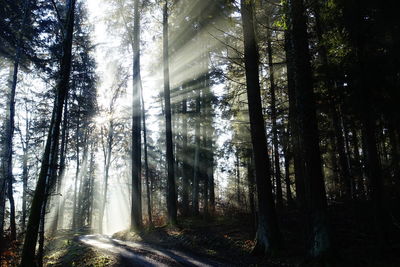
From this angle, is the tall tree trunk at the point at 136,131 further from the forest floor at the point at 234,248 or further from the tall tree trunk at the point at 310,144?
the tall tree trunk at the point at 310,144

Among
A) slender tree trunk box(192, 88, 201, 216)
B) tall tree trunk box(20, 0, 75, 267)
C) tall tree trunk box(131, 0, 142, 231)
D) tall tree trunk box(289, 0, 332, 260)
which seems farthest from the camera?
slender tree trunk box(192, 88, 201, 216)

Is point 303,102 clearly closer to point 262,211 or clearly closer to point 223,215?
point 262,211

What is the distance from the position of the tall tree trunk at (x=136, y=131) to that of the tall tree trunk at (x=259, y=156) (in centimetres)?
1046

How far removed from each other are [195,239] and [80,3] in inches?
728

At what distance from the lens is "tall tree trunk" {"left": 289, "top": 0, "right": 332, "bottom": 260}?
273 inches

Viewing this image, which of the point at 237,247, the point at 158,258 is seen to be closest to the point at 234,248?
the point at 237,247

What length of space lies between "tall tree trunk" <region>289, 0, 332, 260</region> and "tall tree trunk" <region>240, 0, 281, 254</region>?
188 centimetres

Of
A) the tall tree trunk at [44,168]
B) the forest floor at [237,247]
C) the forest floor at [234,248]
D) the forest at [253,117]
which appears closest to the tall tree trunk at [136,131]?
the forest at [253,117]

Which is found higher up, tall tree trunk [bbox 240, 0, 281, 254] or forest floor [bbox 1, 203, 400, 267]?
tall tree trunk [bbox 240, 0, 281, 254]

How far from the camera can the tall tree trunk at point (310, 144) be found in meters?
6.93

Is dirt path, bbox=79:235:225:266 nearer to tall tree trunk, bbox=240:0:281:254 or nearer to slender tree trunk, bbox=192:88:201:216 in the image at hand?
tall tree trunk, bbox=240:0:281:254

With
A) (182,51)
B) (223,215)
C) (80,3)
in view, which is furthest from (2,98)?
(223,215)

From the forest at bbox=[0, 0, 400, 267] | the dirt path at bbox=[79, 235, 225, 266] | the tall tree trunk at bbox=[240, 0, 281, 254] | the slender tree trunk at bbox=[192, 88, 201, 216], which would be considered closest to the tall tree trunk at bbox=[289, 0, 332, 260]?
the forest at bbox=[0, 0, 400, 267]

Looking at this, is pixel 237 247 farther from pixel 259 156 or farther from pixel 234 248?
pixel 259 156
